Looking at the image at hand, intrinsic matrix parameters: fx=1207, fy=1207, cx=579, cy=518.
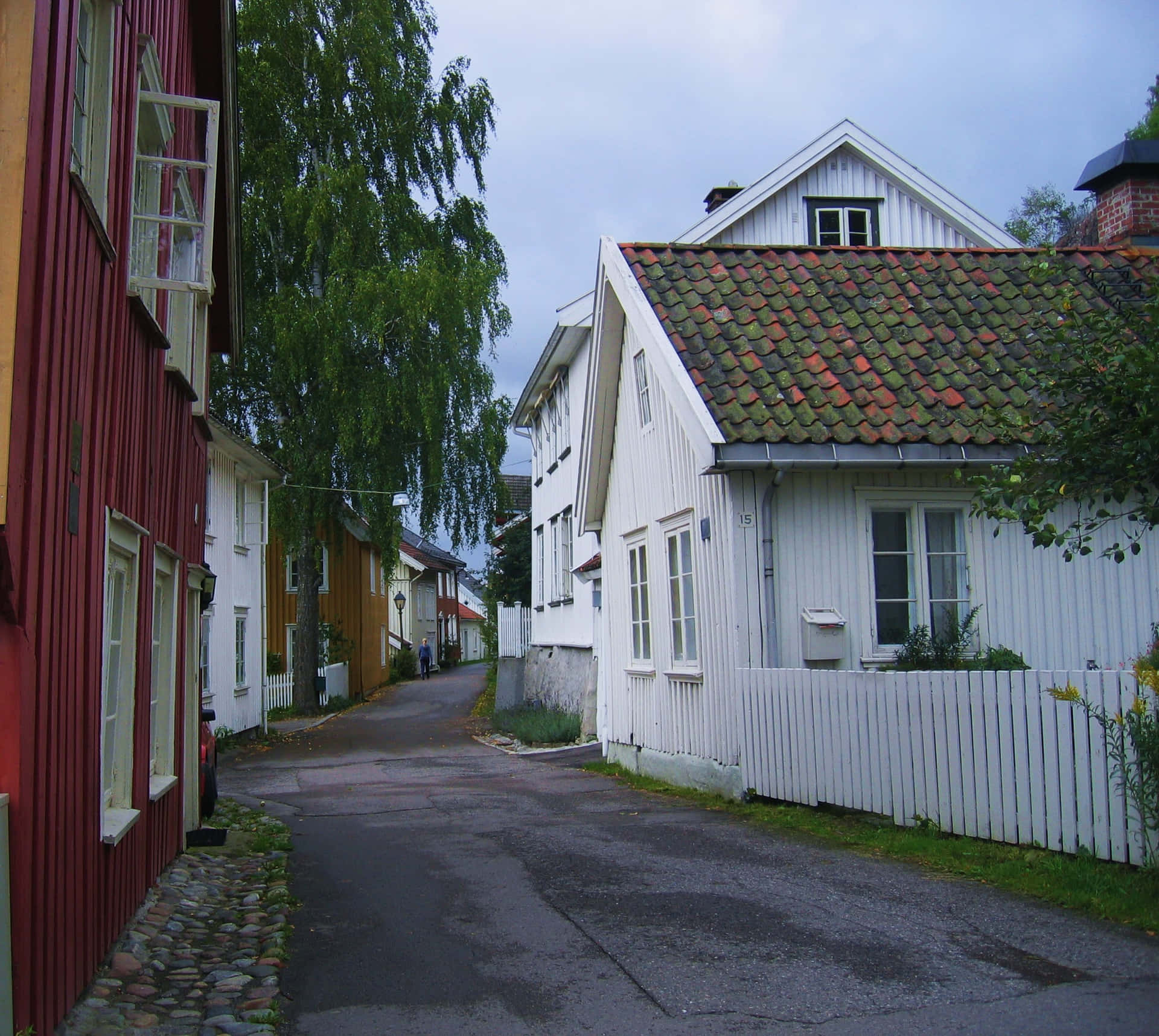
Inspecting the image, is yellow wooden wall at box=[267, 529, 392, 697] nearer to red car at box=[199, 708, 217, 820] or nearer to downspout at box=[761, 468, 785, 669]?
red car at box=[199, 708, 217, 820]

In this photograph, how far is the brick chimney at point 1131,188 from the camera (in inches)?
607

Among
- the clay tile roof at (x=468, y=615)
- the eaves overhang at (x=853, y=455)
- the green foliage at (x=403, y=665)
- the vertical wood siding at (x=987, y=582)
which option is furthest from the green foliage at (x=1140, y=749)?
the clay tile roof at (x=468, y=615)

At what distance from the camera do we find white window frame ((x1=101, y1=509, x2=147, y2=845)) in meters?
6.49

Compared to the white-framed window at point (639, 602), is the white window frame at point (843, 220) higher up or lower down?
higher up

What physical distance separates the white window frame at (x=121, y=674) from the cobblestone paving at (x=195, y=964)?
28.3 inches

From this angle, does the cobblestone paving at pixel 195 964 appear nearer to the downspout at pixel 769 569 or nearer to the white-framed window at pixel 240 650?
the downspout at pixel 769 569

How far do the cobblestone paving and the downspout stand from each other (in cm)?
489

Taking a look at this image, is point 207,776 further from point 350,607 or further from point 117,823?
point 350,607

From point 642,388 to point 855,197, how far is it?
8.41m

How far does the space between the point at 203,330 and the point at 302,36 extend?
666 inches

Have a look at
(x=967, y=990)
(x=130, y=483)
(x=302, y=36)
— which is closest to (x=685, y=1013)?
(x=967, y=990)

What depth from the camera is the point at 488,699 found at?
3441 cm

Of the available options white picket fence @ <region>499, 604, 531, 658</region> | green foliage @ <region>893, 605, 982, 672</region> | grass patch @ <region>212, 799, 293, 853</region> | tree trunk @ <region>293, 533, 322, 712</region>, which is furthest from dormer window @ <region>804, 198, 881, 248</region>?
white picket fence @ <region>499, 604, 531, 658</region>

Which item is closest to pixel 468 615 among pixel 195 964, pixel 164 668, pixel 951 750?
pixel 164 668
